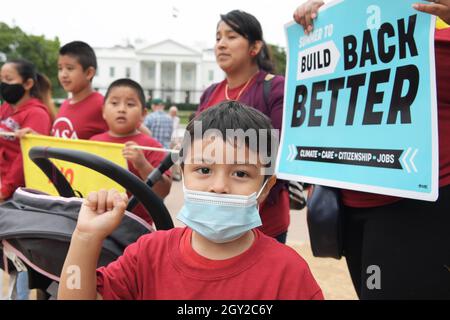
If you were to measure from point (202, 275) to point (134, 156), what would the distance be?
45.5 inches

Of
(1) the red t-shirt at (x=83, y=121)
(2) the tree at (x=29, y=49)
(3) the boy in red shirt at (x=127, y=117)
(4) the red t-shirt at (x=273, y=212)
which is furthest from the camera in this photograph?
(2) the tree at (x=29, y=49)

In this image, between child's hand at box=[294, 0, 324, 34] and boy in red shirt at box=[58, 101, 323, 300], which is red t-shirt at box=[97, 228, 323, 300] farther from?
child's hand at box=[294, 0, 324, 34]

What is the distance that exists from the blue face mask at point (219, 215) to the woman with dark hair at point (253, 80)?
36.9 inches

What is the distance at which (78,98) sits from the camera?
285 centimetres

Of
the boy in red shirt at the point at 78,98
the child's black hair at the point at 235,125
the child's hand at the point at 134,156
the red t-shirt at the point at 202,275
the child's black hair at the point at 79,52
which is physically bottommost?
the red t-shirt at the point at 202,275

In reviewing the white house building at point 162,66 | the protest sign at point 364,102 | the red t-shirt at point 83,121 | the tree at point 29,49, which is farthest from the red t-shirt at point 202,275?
the white house building at point 162,66

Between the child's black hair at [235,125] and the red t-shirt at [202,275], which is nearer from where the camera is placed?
the red t-shirt at [202,275]

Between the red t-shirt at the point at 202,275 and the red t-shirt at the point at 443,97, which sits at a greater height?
the red t-shirt at the point at 443,97

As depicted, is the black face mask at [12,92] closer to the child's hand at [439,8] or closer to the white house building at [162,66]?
the child's hand at [439,8]

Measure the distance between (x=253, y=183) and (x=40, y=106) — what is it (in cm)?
244

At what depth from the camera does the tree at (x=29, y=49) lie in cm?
5008

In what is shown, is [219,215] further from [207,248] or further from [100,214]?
[100,214]

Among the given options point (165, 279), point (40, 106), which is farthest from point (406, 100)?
point (40, 106)
